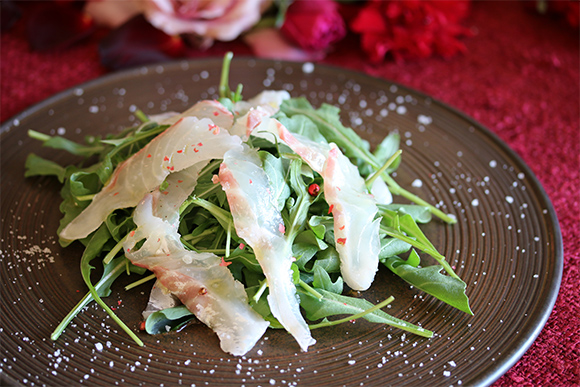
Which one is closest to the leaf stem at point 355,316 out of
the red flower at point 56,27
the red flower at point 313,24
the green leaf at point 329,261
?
the green leaf at point 329,261

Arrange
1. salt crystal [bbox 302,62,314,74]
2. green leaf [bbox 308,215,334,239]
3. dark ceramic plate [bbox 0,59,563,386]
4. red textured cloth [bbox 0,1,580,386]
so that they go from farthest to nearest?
salt crystal [bbox 302,62,314,74]
red textured cloth [bbox 0,1,580,386]
green leaf [bbox 308,215,334,239]
dark ceramic plate [bbox 0,59,563,386]

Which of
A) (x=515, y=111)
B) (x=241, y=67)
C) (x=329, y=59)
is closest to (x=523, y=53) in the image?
(x=515, y=111)

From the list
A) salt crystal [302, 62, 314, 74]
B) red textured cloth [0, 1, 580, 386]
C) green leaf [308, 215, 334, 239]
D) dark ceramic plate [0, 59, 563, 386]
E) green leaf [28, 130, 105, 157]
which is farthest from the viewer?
salt crystal [302, 62, 314, 74]

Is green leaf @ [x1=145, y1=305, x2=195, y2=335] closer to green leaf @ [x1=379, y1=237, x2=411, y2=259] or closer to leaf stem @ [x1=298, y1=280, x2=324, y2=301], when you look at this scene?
leaf stem @ [x1=298, y1=280, x2=324, y2=301]

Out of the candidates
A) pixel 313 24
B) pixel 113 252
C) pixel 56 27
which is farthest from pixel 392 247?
pixel 56 27

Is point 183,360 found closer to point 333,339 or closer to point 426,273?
point 333,339

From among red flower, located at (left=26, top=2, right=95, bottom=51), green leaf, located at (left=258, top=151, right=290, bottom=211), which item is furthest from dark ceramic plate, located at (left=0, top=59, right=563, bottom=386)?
red flower, located at (left=26, top=2, right=95, bottom=51)
